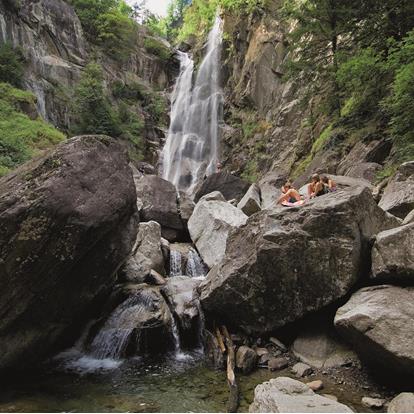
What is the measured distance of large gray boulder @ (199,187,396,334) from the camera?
7832 mm

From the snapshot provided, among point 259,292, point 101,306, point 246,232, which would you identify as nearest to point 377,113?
point 246,232

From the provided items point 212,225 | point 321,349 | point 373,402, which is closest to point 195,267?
point 212,225

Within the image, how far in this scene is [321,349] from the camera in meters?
7.71

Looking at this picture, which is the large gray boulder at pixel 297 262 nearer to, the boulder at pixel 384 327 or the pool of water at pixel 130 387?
the boulder at pixel 384 327

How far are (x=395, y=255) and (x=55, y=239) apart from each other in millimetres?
6377

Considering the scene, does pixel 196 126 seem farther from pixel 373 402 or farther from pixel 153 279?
pixel 373 402

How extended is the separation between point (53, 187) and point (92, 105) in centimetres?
2424

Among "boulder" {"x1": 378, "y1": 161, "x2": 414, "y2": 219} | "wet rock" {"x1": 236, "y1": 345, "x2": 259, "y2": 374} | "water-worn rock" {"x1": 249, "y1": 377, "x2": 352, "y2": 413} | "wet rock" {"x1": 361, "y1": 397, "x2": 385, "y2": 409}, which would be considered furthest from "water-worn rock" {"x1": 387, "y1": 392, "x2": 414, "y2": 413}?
"boulder" {"x1": 378, "y1": 161, "x2": 414, "y2": 219}

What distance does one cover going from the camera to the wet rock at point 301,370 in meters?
7.20

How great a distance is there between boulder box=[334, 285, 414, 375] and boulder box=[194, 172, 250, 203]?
1427 centimetres

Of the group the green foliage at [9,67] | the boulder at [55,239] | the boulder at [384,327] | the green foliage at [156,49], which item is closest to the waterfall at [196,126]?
the green foliage at [156,49]

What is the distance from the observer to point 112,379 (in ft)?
25.0

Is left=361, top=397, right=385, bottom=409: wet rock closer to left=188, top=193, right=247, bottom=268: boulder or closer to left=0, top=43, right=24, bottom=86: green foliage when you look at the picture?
left=188, top=193, right=247, bottom=268: boulder

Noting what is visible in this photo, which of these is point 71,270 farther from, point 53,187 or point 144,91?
point 144,91
